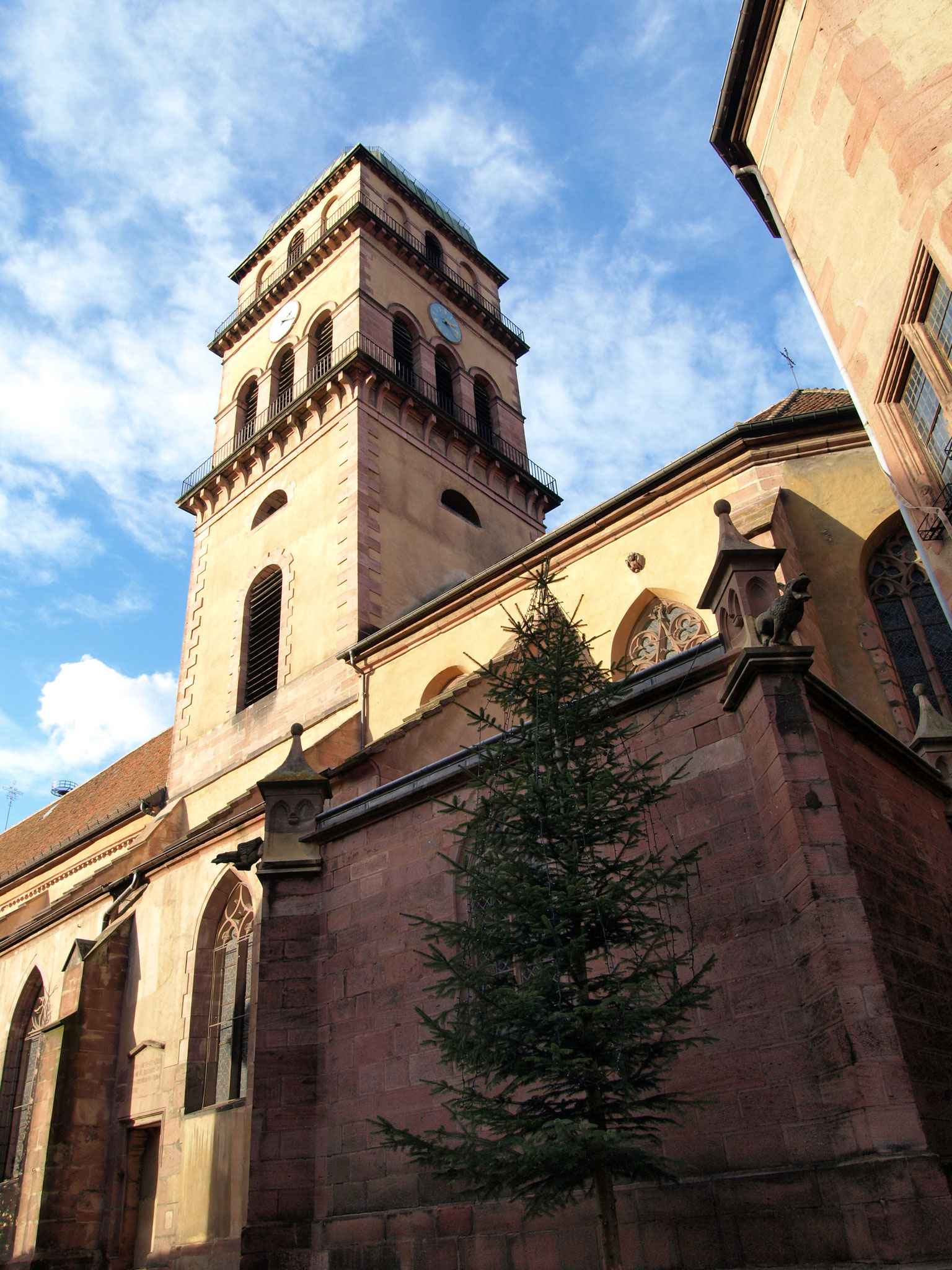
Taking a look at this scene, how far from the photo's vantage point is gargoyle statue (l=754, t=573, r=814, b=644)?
7.20m

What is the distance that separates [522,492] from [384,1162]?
20278mm

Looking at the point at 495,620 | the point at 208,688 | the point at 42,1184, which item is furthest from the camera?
the point at 208,688

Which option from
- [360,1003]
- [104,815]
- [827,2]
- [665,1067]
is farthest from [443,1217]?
[104,815]

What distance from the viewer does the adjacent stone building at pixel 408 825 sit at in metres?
6.45

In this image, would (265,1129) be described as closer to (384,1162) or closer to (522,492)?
(384,1162)

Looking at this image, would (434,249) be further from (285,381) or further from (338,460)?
(338,460)

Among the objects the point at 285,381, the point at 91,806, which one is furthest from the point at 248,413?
the point at 91,806

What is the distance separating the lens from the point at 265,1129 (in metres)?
9.12

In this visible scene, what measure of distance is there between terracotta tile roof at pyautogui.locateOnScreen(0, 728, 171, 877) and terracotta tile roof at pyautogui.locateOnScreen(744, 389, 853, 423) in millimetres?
15942

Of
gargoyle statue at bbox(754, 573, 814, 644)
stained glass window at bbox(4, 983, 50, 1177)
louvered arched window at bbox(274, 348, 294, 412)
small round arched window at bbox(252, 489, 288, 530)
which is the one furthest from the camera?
louvered arched window at bbox(274, 348, 294, 412)

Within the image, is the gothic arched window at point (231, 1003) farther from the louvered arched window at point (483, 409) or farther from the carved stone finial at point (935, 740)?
the louvered arched window at point (483, 409)

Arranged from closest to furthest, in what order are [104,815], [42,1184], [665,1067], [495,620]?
[665,1067], [42,1184], [495,620], [104,815]

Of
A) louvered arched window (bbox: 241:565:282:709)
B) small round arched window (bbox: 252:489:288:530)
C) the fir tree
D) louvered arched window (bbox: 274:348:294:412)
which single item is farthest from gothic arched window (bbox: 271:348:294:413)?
the fir tree

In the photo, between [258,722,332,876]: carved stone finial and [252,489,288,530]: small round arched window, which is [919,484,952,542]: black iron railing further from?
[252,489,288,530]: small round arched window
